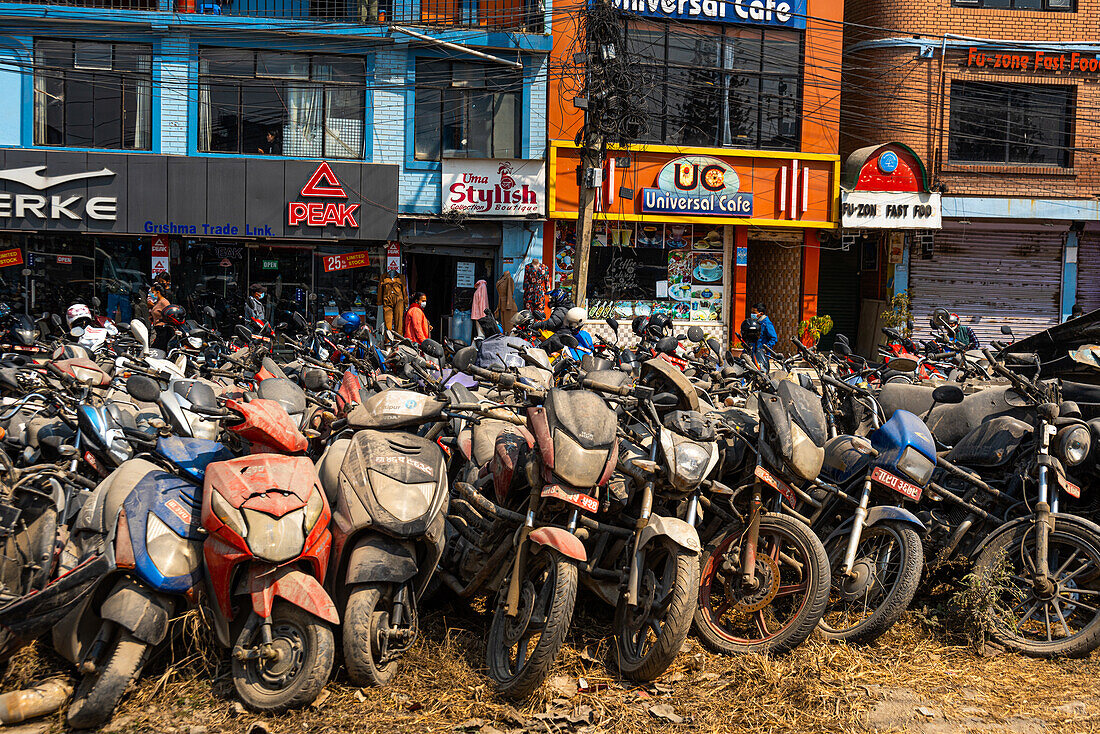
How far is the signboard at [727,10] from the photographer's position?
19250 millimetres

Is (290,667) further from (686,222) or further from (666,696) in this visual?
(686,222)

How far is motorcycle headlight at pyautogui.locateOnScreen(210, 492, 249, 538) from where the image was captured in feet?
12.5

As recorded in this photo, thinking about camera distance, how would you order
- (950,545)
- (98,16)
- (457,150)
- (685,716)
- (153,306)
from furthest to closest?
(457,150), (98,16), (153,306), (950,545), (685,716)

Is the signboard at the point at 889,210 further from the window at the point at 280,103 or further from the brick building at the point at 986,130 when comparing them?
the window at the point at 280,103

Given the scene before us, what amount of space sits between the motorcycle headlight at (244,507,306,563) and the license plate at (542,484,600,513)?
107cm

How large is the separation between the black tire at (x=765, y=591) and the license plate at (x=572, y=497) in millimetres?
762

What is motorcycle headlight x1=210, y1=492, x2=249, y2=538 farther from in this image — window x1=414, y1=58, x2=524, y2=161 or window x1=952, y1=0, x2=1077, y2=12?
window x1=952, y1=0, x2=1077, y2=12

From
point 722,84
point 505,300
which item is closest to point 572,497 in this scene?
point 505,300

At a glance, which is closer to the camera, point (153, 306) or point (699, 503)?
point (699, 503)

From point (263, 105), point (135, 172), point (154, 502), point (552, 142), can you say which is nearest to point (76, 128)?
point (135, 172)

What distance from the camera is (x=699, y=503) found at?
14.8 ft

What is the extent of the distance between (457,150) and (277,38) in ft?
13.3

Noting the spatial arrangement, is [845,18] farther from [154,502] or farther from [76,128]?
[154,502]

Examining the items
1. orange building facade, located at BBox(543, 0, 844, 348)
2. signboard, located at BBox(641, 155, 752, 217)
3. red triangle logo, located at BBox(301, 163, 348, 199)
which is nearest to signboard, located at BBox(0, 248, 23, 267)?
red triangle logo, located at BBox(301, 163, 348, 199)
